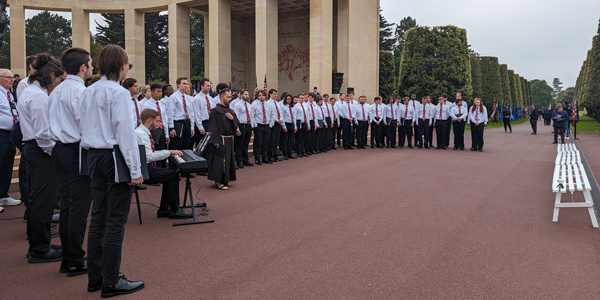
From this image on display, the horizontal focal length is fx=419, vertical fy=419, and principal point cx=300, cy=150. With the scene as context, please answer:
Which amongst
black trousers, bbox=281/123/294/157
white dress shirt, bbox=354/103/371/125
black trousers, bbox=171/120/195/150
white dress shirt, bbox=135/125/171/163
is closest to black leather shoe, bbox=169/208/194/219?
white dress shirt, bbox=135/125/171/163

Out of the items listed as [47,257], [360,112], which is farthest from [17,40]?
[47,257]

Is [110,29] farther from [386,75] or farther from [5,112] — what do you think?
[5,112]

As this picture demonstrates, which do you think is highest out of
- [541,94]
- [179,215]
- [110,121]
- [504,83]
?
[541,94]

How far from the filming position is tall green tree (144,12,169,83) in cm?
4706

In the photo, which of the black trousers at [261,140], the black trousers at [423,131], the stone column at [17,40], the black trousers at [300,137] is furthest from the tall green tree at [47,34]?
the black trousers at [423,131]

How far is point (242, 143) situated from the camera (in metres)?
12.4

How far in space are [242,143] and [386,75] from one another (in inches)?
1030

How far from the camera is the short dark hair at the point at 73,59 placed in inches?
167

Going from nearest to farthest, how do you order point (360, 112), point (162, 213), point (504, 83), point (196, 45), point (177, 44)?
point (162, 213) → point (360, 112) → point (177, 44) → point (196, 45) → point (504, 83)

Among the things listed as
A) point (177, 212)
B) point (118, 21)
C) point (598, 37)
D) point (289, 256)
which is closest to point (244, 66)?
point (118, 21)

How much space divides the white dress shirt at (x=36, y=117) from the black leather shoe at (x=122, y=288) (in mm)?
1919

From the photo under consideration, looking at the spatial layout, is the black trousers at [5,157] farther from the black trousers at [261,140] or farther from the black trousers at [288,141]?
the black trousers at [288,141]

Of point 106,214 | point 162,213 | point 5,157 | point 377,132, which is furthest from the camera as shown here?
point 377,132

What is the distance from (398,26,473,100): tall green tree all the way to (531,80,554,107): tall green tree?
148 metres
